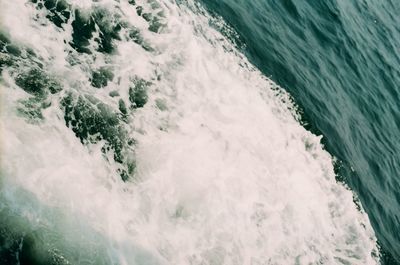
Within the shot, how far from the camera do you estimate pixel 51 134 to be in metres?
6.13

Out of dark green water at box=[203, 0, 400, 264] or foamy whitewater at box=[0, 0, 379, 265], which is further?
dark green water at box=[203, 0, 400, 264]

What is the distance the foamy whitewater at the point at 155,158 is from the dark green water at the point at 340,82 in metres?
1.49

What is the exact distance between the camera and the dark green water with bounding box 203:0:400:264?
40.1 ft

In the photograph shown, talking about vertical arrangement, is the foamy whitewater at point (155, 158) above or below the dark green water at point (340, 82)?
below

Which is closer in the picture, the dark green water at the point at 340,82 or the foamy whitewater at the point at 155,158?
the foamy whitewater at the point at 155,158

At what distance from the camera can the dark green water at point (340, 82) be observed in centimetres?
1222

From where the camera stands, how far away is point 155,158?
7191mm

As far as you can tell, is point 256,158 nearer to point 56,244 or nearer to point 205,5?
point 56,244

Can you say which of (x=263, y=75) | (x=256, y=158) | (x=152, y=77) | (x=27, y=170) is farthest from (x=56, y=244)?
(x=263, y=75)

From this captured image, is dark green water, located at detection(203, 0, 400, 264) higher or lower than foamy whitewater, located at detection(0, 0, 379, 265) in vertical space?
higher

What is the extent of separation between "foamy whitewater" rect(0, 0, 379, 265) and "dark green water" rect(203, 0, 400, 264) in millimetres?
1495

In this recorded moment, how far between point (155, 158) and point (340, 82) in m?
10.6

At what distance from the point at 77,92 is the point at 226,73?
4.33 metres

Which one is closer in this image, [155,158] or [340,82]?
[155,158]
